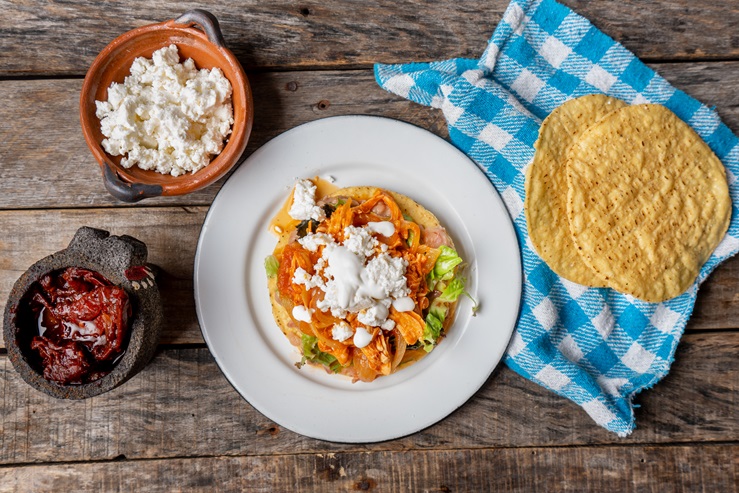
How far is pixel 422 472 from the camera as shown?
2.69m

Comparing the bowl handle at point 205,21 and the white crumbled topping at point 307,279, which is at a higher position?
the bowl handle at point 205,21

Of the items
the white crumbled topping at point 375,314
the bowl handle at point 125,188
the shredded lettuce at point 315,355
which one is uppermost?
the bowl handle at point 125,188

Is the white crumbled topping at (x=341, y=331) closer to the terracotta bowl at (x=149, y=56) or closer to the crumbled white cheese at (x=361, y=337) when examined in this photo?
the crumbled white cheese at (x=361, y=337)

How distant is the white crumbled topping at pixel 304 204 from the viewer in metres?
2.45

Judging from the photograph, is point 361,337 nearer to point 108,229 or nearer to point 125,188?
point 125,188

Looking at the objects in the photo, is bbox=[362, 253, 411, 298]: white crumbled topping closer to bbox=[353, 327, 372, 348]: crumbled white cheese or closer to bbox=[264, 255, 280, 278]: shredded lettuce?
bbox=[353, 327, 372, 348]: crumbled white cheese

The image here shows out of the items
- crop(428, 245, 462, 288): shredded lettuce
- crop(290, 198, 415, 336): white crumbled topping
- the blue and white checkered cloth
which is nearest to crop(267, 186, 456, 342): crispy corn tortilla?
crop(428, 245, 462, 288): shredded lettuce

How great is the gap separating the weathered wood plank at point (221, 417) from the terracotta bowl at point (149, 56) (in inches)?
30.6

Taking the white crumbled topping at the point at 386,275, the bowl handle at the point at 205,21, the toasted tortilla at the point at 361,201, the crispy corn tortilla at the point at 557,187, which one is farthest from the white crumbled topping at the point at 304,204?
the crispy corn tortilla at the point at 557,187

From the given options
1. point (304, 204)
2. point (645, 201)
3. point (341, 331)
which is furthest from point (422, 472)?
point (645, 201)

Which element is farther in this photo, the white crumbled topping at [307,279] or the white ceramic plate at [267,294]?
the white ceramic plate at [267,294]

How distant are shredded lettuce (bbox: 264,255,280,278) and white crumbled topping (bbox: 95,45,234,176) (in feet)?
1.52

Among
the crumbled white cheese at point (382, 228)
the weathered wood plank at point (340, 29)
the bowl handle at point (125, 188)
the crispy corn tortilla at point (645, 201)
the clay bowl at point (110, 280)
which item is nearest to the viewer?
the clay bowl at point (110, 280)

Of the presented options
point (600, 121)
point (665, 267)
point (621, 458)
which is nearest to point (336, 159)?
point (600, 121)
